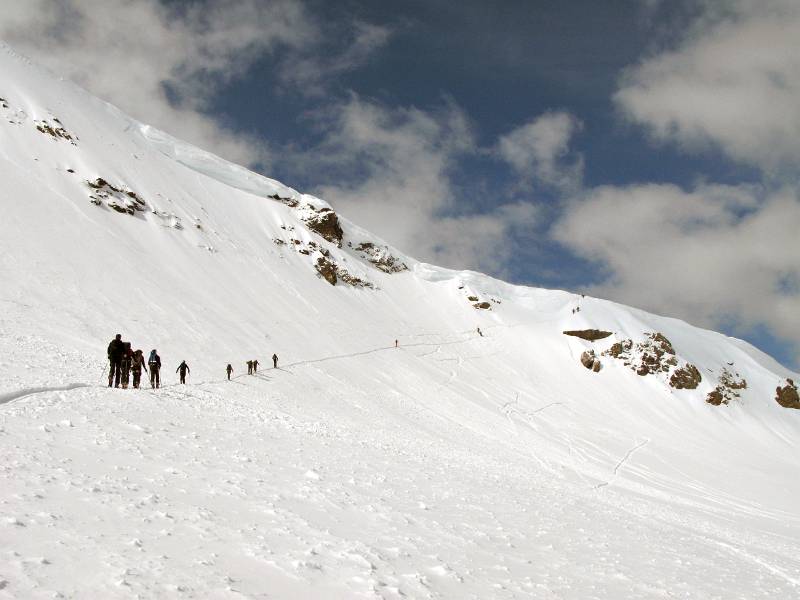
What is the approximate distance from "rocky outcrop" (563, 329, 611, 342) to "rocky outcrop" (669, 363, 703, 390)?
33.1 feet

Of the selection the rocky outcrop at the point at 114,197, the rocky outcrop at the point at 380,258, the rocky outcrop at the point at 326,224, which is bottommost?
the rocky outcrop at the point at 114,197

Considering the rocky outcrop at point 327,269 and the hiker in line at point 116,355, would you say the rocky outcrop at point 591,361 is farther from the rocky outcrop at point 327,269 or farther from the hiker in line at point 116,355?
the hiker in line at point 116,355

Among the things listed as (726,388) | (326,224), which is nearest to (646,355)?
(726,388)

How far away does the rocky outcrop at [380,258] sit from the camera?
8162 cm

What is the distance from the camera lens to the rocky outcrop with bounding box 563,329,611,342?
73125 millimetres

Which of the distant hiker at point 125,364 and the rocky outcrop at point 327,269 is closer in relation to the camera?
the distant hiker at point 125,364

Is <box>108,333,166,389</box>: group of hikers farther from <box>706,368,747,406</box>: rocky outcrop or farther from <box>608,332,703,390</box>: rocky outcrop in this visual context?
<box>706,368,747,406</box>: rocky outcrop

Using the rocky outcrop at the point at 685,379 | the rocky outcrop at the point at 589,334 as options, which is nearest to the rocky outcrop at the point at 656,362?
the rocky outcrop at the point at 685,379

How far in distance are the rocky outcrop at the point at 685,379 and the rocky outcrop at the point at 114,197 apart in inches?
2664

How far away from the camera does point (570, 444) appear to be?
3575cm

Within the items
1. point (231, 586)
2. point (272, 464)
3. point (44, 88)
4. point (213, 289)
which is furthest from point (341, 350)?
point (44, 88)

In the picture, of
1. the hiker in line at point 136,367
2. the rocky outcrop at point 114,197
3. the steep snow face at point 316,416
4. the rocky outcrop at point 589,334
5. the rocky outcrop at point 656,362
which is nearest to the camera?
the steep snow face at point 316,416

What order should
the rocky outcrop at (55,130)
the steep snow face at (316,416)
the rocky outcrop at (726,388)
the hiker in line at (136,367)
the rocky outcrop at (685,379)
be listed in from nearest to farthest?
1. the steep snow face at (316,416)
2. the hiker in line at (136,367)
3. the rocky outcrop at (55,130)
4. the rocky outcrop at (726,388)
5. the rocky outcrop at (685,379)

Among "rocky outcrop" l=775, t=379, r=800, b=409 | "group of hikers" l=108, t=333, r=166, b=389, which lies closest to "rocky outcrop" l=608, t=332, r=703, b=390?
"rocky outcrop" l=775, t=379, r=800, b=409
